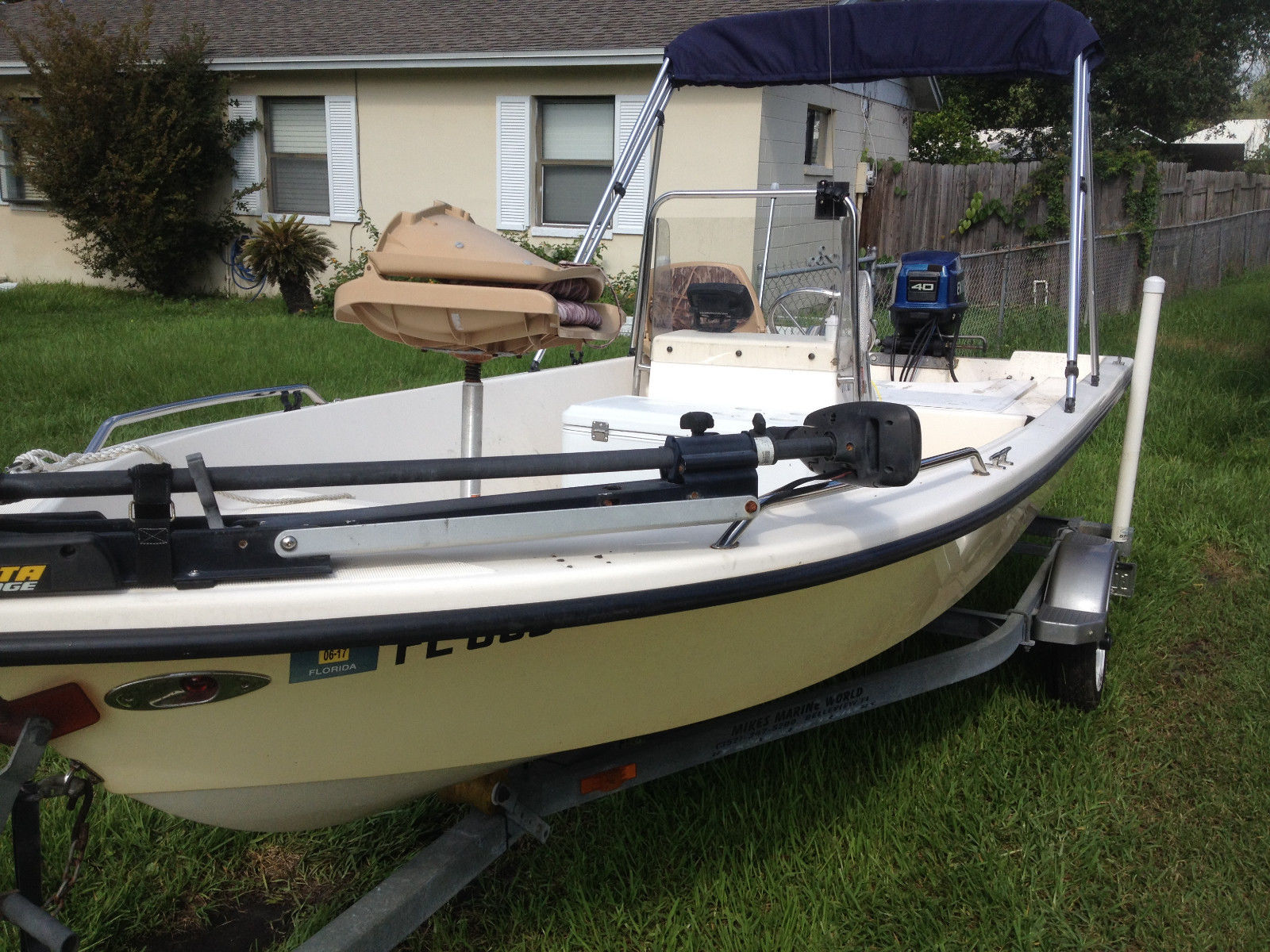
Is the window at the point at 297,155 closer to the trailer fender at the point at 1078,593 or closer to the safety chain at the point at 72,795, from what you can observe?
the trailer fender at the point at 1078,593

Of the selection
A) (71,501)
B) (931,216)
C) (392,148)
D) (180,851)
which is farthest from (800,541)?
(931,216)

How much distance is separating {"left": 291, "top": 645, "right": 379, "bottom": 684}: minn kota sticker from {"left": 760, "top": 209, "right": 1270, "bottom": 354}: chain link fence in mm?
2135

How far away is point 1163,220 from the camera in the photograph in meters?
15.8

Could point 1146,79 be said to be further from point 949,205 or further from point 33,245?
point 33,245

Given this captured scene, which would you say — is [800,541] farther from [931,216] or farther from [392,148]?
[931,216]

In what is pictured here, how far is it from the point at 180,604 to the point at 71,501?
2.79 feet

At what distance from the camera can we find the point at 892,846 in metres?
2.83

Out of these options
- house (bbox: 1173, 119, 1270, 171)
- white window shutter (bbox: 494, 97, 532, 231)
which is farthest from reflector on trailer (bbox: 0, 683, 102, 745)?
house (bbox: 1173, 119, 1270, 171)

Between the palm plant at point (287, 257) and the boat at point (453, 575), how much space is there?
994cm

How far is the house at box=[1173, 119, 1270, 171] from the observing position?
1307 inches

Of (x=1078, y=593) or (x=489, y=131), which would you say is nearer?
(x=1078, y=593)

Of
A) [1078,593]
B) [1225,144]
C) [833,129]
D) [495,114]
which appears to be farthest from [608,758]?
[1225,144]

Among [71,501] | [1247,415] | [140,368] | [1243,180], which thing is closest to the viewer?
[71,501]

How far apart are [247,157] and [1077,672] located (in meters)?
12.9
